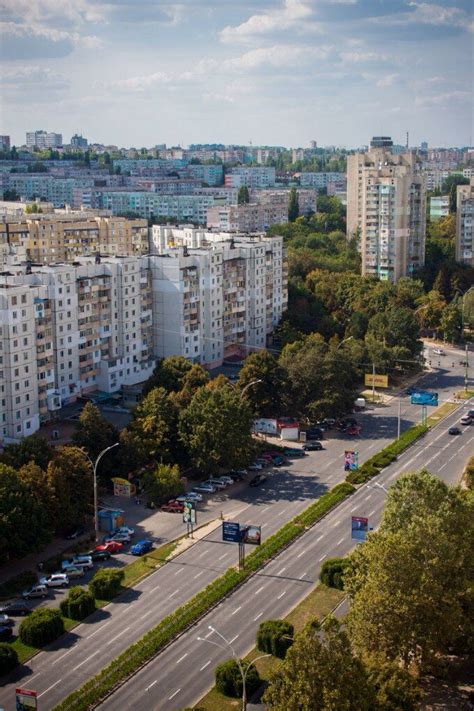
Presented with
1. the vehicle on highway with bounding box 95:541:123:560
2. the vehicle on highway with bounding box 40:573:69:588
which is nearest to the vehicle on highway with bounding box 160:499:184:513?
the vehicle on highway with bounding box 95:541:123:560

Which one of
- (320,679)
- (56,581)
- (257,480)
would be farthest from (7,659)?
(257,480)

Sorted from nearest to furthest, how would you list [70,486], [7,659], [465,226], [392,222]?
[7,659] < [70,486] < [392,222] < [465,226]

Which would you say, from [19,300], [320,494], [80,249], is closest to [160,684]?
[320,494]

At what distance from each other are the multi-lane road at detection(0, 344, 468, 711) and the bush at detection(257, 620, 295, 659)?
3072 mm

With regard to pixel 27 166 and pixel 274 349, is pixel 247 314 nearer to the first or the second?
pixel 274 349

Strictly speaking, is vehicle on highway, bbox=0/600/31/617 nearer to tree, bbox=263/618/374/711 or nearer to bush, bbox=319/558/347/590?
bush, bbox=319/558/347/590

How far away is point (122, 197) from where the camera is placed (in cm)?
11438

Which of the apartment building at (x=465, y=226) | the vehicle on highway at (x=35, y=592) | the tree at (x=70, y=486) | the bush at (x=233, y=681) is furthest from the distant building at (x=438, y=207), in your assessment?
the bush at (x=233, y=681)

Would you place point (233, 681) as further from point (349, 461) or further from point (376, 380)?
point (376, 380)

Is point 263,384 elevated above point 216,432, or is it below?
above

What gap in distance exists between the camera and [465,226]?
3243 inches

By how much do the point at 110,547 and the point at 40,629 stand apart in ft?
22.6

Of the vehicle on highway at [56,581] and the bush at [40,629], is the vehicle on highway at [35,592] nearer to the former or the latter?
the vehicle on highway at [56,581]

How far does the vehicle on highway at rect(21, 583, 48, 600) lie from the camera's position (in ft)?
95.7
